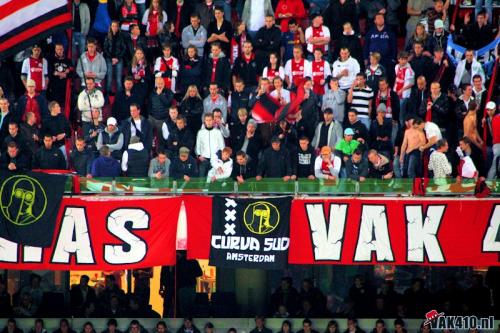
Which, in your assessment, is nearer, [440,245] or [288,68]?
[440,245]

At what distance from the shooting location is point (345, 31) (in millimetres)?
30547

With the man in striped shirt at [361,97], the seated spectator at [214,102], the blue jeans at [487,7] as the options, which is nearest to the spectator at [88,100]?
the seated spectator at [214,102]

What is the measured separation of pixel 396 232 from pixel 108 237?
17.2 feet

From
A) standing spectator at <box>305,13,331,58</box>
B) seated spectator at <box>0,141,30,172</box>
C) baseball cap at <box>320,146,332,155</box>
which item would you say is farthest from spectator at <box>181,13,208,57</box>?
seated spectator at <box>0,141,30,172</box>

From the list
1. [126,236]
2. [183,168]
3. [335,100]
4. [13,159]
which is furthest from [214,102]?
[13,159]

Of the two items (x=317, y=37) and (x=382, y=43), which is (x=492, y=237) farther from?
(x=317, y=37)

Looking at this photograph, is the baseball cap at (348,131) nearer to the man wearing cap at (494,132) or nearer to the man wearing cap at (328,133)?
the man wearing cap at (328,133)

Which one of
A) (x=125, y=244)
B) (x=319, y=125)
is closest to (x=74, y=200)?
(x=125, y=244)

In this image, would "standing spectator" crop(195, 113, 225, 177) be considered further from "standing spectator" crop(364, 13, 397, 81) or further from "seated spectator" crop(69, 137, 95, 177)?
"standing spectator" crop(364, 13, 397, 81)

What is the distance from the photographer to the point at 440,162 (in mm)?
27562

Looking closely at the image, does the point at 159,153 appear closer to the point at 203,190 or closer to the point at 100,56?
the point at 203,190

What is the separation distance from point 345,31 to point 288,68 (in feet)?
4.83

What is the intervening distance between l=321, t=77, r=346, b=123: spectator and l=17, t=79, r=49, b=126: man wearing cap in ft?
17.8

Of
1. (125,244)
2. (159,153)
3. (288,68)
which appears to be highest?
(288,68)
